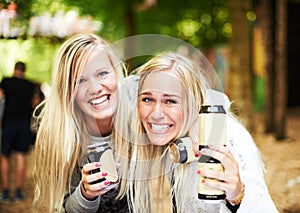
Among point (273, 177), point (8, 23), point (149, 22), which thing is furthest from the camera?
point (149, 22)

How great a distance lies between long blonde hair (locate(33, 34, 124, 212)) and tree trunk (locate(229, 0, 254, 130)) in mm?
1055

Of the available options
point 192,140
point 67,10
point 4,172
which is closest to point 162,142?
point 192,140

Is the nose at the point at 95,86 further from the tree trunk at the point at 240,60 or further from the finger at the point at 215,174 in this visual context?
the tree trunk at the point at 240,60

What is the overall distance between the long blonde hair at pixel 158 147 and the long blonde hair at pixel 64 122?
15cm

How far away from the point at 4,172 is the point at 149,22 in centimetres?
101

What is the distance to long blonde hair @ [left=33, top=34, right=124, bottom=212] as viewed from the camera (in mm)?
1778

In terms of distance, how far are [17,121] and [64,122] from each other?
23.4 inches

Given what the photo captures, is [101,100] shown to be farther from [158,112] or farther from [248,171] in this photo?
[248,171]

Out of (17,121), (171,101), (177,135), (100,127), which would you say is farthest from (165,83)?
(17,121)

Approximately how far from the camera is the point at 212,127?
1.54 m

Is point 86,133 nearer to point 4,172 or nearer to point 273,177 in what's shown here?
point 4,172

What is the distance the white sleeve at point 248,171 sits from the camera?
65.2 inches

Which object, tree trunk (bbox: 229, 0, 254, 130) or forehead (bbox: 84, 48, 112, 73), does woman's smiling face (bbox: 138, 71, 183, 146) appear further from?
tree trunk (bbox: 229, 0, 254, 130)

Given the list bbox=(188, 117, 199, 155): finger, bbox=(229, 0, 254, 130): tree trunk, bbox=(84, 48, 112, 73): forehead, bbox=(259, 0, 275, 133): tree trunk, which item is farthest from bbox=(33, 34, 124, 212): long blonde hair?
bbox=(259, 0, 275, 133): tree trunk
